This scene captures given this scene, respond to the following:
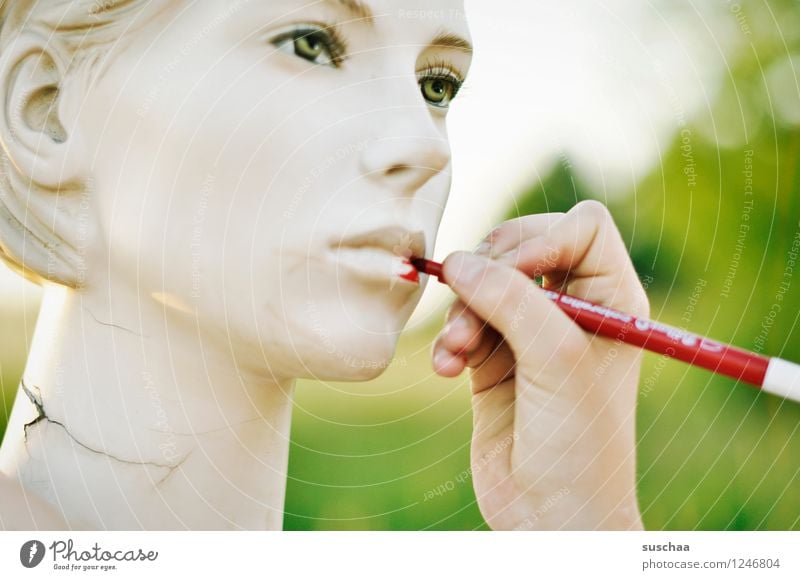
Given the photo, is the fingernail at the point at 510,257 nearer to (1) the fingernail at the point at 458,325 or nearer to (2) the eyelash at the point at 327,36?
(1) the fingernail at the point at 458,325

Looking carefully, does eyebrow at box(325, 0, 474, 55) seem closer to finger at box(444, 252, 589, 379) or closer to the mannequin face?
the mannequin face

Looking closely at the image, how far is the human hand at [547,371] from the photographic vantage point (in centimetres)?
67

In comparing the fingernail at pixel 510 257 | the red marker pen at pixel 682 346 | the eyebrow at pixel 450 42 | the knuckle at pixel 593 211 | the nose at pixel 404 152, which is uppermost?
the eyebrow at pixel 450 42

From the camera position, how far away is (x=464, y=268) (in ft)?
2.16

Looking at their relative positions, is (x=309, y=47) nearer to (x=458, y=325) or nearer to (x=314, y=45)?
(x=314, y=45)

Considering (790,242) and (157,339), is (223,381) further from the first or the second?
(790,242)

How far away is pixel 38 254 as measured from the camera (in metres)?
0.64

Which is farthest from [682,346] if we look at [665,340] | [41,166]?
[41,166]

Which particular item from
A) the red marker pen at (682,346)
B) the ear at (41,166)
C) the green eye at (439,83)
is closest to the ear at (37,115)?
the ear at (41,166)

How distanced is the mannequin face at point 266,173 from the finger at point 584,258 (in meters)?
0.12

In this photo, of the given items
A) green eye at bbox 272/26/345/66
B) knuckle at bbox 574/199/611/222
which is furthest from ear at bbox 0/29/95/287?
knuckle at bbox 574/199/611/222

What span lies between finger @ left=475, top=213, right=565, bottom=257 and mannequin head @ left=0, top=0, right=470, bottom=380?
0.11 meters

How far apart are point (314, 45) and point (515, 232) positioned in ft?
0.74
